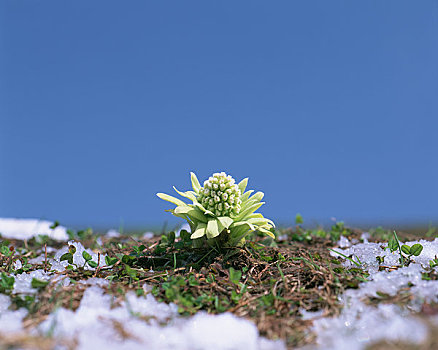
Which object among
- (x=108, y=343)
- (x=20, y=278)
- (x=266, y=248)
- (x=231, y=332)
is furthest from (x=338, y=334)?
(x=20, y=278)

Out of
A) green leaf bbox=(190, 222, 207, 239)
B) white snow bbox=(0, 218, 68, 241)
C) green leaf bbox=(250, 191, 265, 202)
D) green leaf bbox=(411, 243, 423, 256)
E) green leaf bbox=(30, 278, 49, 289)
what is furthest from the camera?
white snow bbox=(0, 218, 68, 241)

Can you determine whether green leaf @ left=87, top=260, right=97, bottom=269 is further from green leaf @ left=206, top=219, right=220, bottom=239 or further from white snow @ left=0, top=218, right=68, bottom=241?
white snow @ left=0, top=218, right=68, bottom=241

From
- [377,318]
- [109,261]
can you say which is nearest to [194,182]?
[109,261]

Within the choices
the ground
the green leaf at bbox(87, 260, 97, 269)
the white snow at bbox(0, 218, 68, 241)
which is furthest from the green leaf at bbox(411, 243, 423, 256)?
the white snow at bbox(0, 218, 68, 241)

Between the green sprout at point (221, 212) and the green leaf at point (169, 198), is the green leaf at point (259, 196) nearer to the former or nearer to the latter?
the green sprout at point (221, 212)

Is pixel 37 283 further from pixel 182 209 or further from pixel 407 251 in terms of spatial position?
pixel 407 251
